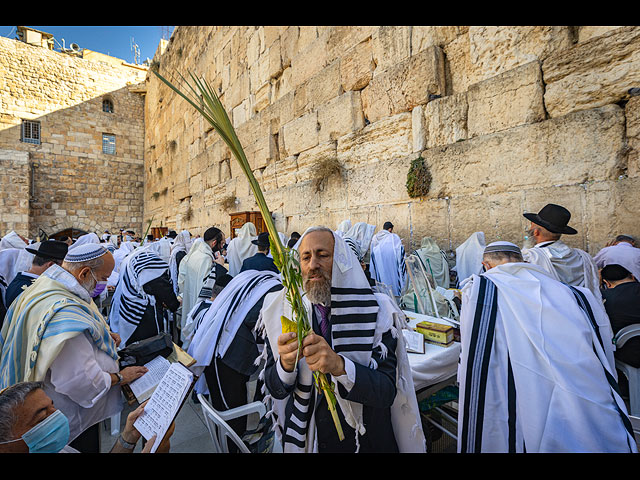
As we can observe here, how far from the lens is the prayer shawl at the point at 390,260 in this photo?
451cm

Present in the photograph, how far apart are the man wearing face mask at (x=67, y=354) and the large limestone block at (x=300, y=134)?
5.35 m

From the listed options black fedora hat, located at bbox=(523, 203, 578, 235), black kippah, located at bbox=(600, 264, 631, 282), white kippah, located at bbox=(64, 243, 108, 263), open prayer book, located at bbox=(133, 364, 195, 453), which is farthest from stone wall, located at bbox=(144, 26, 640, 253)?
white kippah, located at bbox=(64, 243, 108, 263)

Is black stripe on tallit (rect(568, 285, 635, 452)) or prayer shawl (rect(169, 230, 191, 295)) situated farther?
prayer shawl (rect(169, 230, 191, 295))

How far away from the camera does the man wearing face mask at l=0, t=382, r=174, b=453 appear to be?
40.0 inches

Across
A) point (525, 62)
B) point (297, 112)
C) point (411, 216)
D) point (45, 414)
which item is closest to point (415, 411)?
point (45, 414)

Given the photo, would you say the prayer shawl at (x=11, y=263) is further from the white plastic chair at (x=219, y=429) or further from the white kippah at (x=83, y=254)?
the white plastic chair at (x=219, y=429)

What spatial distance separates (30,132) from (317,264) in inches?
726

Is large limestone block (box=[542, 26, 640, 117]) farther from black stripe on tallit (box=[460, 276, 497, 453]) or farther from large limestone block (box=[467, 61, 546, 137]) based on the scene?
black stripe on tallit (box=[460, 276, 497, 453])

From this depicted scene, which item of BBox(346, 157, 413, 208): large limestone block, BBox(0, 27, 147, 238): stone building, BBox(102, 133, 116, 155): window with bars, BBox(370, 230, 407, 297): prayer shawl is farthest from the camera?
BBox(102, 133, 116, 155): window with bars

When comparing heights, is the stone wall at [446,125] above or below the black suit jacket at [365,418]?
above

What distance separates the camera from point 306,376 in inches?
51.6

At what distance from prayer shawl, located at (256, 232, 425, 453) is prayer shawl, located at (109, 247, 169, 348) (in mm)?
2379

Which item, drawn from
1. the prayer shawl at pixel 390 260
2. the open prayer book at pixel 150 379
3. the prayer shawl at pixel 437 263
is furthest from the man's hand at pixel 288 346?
the prayer shawl at pixel 390 260
